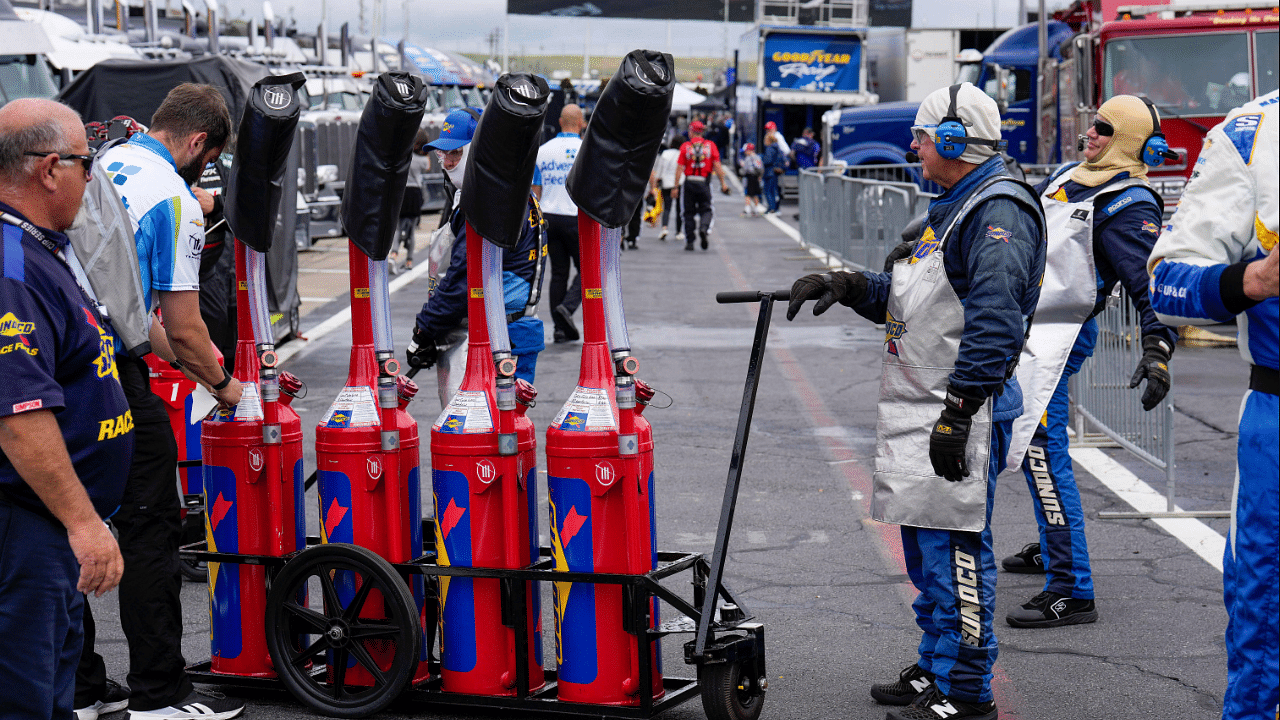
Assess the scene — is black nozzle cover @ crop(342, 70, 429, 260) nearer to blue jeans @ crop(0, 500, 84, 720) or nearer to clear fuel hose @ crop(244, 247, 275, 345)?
clear fuel hose @ crop(244, 247, 275, 345)

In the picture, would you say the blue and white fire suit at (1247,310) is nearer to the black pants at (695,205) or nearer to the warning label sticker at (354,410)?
the warning label sticker at (354,410)

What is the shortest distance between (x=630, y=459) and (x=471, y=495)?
54 cm

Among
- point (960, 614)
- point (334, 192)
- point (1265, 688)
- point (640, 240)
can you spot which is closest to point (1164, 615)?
point (960, 614)

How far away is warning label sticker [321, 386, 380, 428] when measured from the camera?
452 cm

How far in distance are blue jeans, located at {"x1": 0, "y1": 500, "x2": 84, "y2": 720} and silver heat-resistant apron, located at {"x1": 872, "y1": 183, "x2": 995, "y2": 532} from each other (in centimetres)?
241

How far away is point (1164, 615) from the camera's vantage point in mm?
5520

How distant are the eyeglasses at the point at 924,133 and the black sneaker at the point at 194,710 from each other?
9.68 ft

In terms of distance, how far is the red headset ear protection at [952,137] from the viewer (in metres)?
4.32

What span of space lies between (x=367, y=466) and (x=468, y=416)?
1.34ft

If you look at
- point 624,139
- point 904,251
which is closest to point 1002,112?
point 904,251

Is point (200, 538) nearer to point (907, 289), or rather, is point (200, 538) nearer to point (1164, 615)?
A: point (907, 289)

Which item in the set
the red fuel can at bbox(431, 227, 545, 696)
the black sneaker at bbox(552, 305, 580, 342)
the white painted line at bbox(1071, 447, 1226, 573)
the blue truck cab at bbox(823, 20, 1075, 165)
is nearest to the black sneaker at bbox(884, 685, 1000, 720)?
the red fuel can at bbox(431, 227, 545, 696)

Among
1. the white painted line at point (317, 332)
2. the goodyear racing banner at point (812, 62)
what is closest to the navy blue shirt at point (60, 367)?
the white painted line at point (317, 332)

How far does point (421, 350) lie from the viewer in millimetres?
6027
